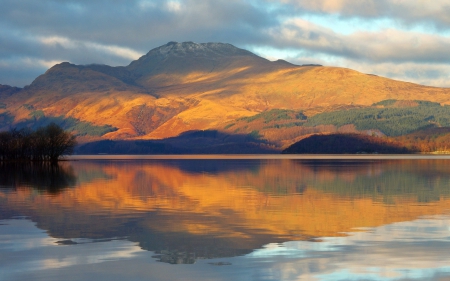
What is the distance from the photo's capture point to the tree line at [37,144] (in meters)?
151

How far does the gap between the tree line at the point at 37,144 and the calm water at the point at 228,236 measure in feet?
340

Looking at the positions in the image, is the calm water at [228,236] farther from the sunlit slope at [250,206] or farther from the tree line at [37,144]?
the tree line at [37,144]

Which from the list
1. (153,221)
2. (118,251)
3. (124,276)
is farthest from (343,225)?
(124,276)

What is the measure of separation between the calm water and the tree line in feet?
340

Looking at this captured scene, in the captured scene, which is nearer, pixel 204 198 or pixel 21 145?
pixel 204 198

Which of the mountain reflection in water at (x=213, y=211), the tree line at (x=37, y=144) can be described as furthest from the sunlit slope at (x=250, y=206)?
the tree line at (x=37, y=144)

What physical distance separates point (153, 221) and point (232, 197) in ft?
49.7

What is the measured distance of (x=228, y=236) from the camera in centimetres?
2780

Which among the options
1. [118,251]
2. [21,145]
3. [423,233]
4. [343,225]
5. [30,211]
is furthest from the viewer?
[21,145]

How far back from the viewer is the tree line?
15062 centimetres

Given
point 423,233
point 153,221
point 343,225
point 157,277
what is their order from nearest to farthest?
1. point 157,277
2. point 423,233
3. point 343,225
4. point 153,221

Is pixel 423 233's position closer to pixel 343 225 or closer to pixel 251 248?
pixel 343 225

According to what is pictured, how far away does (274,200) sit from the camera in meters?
45.1

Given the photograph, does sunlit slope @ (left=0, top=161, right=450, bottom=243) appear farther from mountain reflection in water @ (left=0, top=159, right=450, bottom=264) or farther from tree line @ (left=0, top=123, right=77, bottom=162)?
tree line @ (left=0, top=123, right=77, bottom=162)
